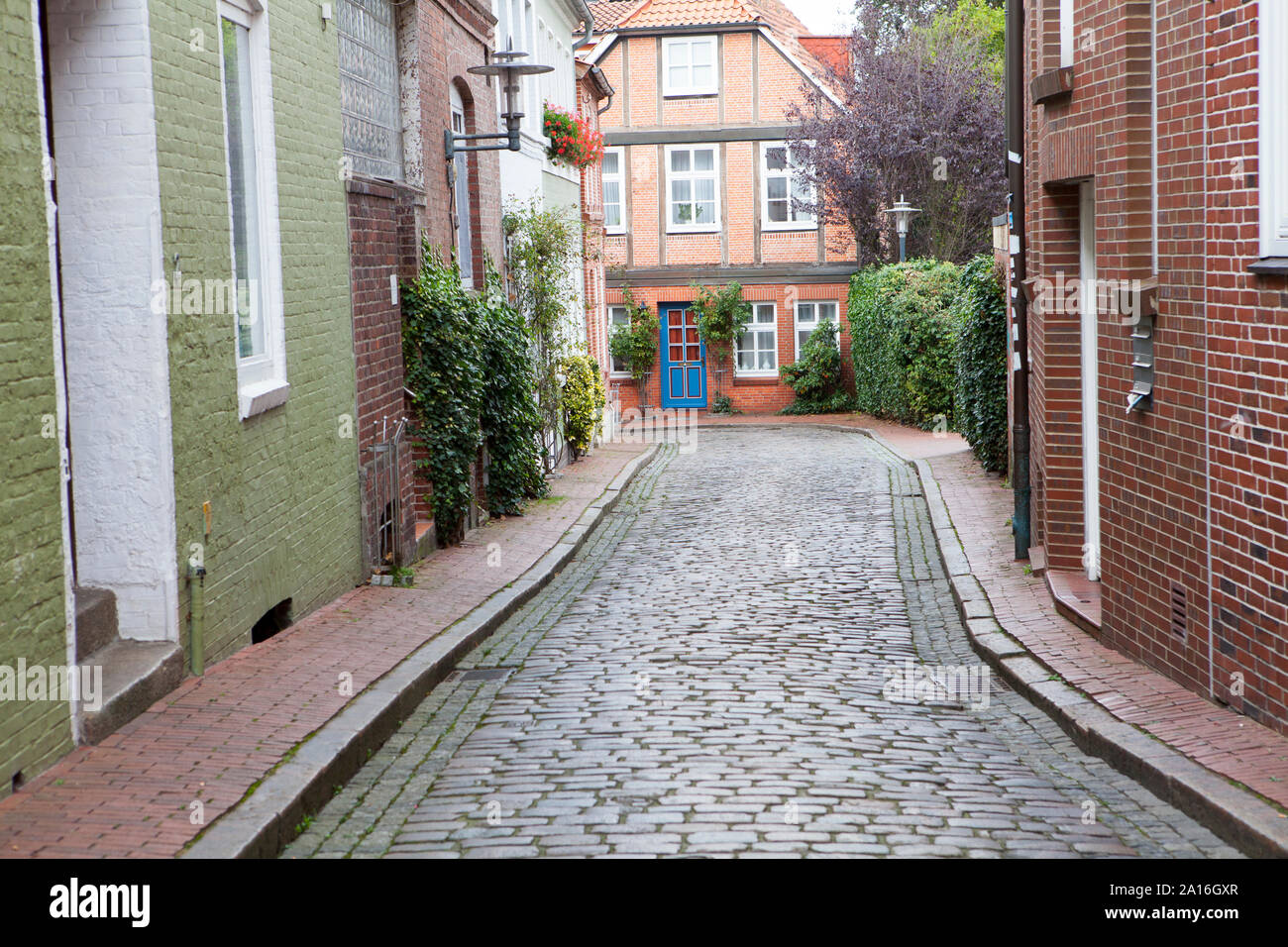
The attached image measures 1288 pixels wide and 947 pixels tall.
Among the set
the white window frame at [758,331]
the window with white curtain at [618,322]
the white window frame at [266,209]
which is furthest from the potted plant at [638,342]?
the white window frame at [266,209]

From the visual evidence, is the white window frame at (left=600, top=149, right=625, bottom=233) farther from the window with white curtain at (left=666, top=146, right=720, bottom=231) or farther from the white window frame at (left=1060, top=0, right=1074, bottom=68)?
the white window frame at (left=1060, top=0, right=1074, bottom=68)

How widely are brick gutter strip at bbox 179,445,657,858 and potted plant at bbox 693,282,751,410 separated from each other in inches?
1042

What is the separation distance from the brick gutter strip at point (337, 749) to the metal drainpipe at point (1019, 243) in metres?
4.02

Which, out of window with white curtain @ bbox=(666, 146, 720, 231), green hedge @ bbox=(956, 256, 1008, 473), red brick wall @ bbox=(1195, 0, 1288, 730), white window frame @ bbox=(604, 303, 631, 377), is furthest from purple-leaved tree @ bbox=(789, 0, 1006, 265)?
red brick wall @ bbox=(1195, 0, 1288, 730)

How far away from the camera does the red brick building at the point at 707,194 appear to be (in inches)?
1449

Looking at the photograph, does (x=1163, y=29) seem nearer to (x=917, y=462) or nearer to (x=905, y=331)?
(x=917, y=462)

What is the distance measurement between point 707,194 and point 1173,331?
Answer: 30.8 metres

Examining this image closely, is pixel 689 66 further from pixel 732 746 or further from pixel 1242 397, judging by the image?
pixel 732 746

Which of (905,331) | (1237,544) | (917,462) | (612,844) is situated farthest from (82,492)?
(905,331)

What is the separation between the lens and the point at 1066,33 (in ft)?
32.1

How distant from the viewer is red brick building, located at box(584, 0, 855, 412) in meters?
36.8

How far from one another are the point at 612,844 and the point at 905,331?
22529mm

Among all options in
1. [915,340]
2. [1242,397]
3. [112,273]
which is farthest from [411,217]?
[915,340]

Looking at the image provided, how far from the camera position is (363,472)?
10875 millimetres
